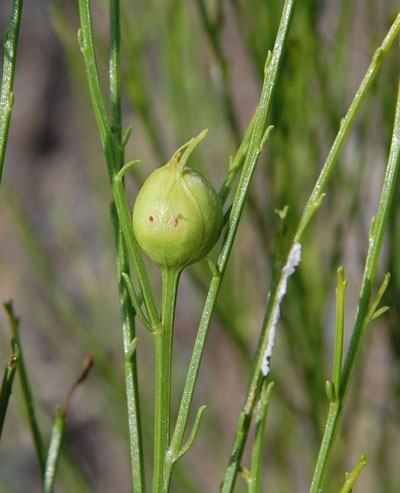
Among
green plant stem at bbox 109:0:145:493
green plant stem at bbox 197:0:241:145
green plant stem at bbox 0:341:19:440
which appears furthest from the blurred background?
green plant stem at bbox 0:341:19:440

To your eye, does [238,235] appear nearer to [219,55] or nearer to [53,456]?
[219,55]

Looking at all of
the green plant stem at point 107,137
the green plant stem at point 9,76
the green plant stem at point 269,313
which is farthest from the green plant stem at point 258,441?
the green plant stem at point 9,76

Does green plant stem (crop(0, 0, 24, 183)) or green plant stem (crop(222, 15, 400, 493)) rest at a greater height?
green plant stem (crop(0, 0, 24, 183))

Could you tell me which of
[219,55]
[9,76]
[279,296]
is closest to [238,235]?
[219,55]

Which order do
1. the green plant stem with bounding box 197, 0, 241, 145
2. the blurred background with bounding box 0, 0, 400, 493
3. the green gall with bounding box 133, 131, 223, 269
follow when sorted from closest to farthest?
1. the green gall with bounding box 133, 131, 223, 269
2. the green plant stem with bounding box 197, 0, 241, 145
3. the blurred background with bounding box 0, 0, 400, 493

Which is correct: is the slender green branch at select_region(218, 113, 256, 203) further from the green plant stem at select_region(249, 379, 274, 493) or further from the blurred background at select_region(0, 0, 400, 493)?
the blurred background at select_region(0, 0, 400, 493)

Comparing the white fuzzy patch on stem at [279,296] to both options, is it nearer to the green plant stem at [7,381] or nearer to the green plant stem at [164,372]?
the green plant stem at [164,372]

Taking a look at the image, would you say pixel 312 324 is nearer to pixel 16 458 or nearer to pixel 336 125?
pixel 336 125
